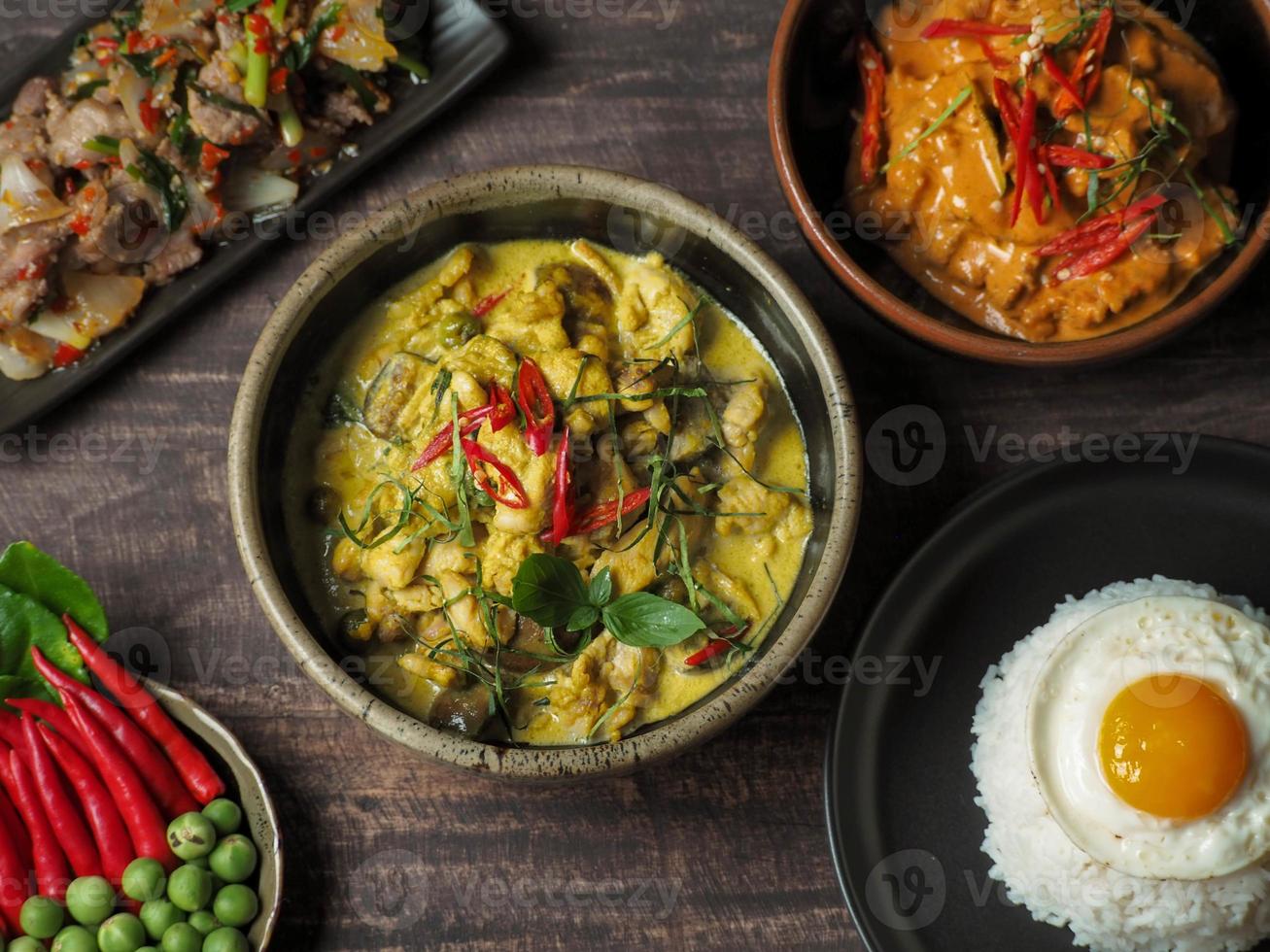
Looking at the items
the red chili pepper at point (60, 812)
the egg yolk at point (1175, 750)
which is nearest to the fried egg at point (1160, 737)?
the egg yolk at point (1175, 750)

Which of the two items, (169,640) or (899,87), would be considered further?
(169,640)

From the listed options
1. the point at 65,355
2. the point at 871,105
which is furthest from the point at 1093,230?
the point at 65,355

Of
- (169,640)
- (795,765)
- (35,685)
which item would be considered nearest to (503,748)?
(795,765)

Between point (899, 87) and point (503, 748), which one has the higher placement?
point (899, 87)

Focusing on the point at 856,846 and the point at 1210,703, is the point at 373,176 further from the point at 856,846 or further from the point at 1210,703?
the point at 1210,703

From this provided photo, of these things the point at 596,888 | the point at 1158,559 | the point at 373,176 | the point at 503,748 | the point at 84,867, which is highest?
the point at 373,176

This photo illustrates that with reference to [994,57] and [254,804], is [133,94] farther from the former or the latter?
[994,57]

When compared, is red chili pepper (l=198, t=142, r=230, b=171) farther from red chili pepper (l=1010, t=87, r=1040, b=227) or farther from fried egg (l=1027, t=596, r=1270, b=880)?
fried egg (l=1027, t=596, r=1270, b=880)

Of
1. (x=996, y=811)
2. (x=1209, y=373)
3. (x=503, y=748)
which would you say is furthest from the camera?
(x=1209, y=373)
